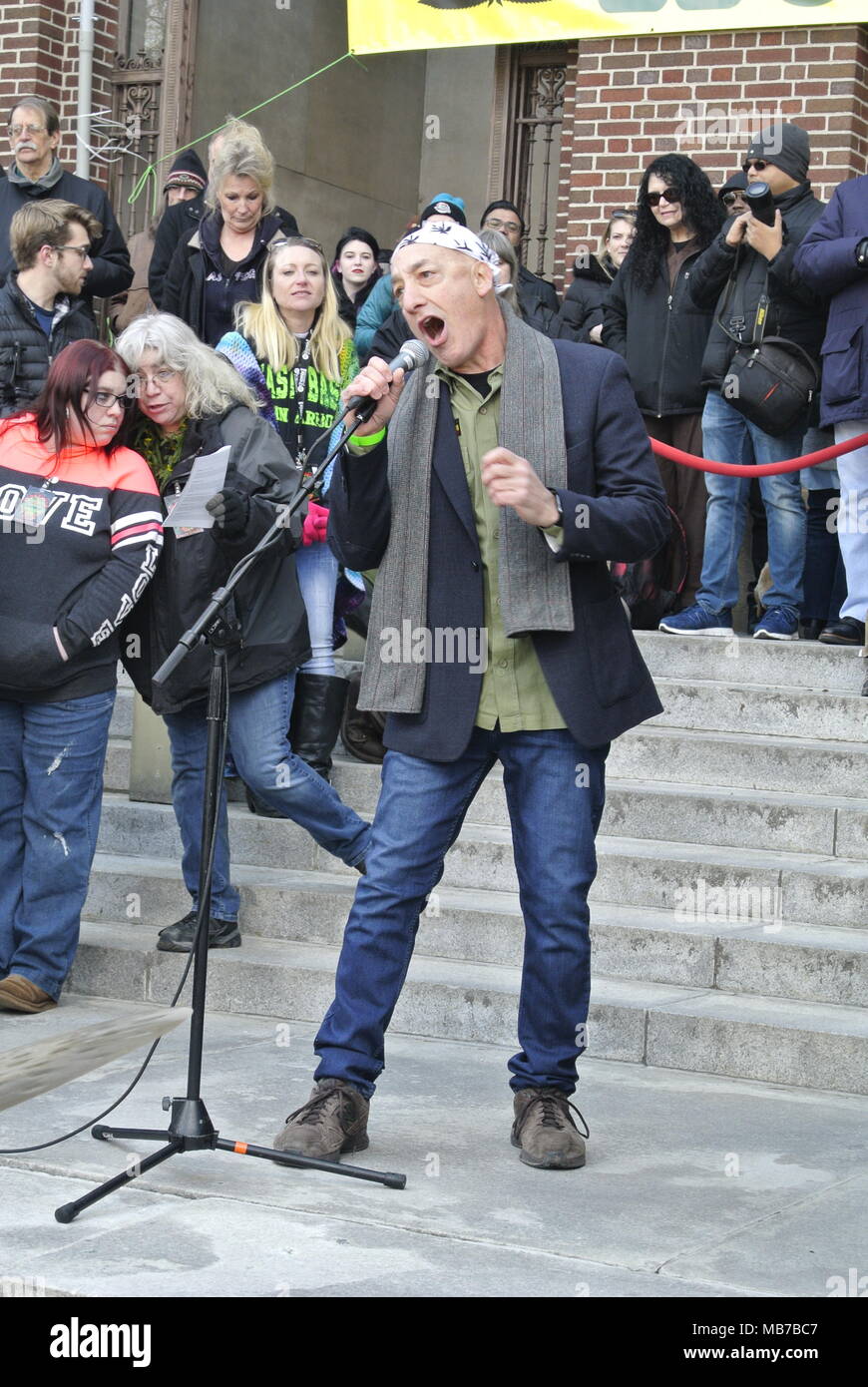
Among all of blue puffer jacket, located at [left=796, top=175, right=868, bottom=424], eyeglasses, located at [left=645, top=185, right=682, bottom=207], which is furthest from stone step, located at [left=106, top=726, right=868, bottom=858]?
eyeglasses, located at [left=645, top=185, right=682, bottom=207]

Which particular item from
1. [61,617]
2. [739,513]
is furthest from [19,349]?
[739,513]

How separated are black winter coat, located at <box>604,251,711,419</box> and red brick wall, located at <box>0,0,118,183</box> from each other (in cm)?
488

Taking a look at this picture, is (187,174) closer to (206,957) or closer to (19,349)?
(19,349)

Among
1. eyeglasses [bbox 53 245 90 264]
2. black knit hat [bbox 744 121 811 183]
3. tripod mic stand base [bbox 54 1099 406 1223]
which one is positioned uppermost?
black knit hat [bbox 744 121 811 183]

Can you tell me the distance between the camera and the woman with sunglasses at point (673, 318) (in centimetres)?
799

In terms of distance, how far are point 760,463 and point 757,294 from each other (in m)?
0.73

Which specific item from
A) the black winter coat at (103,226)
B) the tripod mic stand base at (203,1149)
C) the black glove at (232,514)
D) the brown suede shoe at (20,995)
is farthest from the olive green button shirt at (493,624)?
the black winter coat at (103,226)

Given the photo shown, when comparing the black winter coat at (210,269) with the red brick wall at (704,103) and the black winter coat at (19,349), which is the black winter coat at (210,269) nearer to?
the black winter coat at (19,349)

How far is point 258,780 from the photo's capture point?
5.76 metres

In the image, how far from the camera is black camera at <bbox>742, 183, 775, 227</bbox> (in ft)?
24.5

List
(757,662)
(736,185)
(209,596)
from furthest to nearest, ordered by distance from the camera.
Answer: (736,185) → (757,662) → (209,596)

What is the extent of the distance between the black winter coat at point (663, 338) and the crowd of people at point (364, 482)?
0.02 meters

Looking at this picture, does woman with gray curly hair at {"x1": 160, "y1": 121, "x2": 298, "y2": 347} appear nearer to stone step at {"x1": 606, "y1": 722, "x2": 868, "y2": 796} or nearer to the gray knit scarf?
stone step at {"x1": 606, "y1": 722, "x2": 868, "y2": 796}

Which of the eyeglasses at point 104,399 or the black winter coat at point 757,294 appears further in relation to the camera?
the black winter coat at point 757,294
